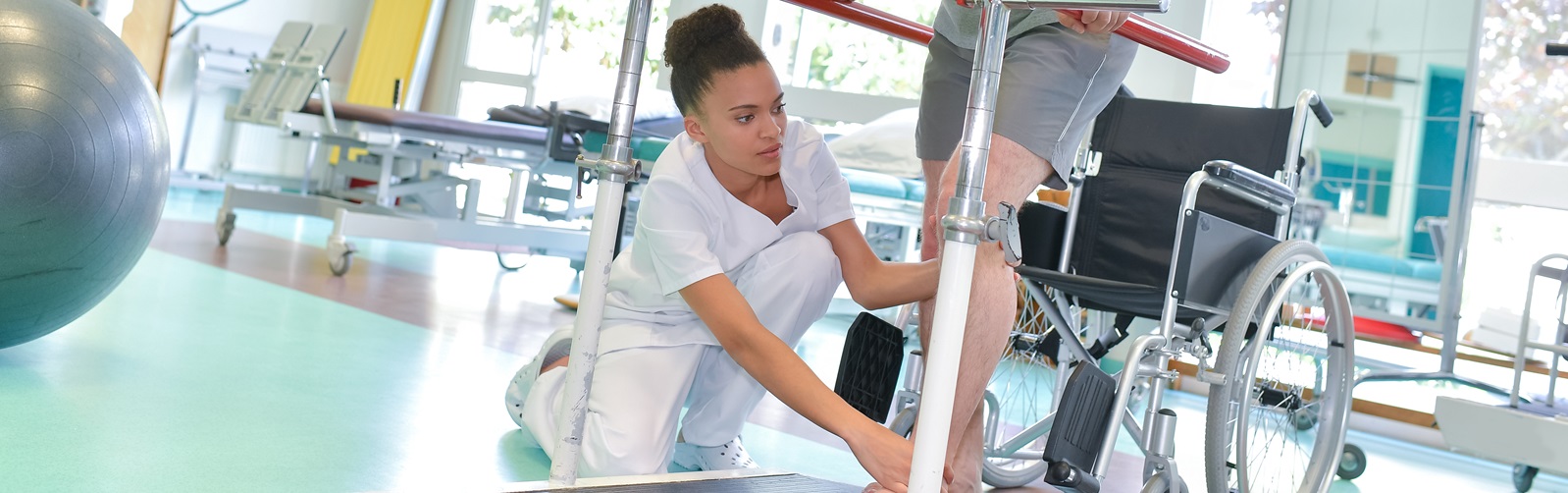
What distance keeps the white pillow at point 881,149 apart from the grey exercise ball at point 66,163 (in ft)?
9.56

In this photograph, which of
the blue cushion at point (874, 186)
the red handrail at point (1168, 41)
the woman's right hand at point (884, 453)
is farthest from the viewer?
the blue cushion at point (874, 186)

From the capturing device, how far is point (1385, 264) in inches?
190

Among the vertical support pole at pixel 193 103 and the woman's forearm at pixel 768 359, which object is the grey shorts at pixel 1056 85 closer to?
the woman's forearm at pixel 768 359

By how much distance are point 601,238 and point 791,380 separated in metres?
0.26

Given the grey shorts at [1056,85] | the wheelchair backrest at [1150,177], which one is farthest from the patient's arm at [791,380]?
the wheelchair backrest at [1150,177]

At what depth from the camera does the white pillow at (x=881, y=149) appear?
458 centimetres

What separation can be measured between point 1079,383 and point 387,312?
7.77 feet

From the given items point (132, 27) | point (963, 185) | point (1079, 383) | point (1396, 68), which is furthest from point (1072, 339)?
point (132, 27)

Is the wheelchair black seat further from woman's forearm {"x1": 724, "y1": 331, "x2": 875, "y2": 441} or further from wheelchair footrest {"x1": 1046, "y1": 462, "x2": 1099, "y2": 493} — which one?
woman's forearm {"x1": 724, "y1": 331, "x2": 875, "y2": 441}

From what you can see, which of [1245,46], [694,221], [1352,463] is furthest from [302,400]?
[1245,46]

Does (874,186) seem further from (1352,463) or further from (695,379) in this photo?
(695,379)

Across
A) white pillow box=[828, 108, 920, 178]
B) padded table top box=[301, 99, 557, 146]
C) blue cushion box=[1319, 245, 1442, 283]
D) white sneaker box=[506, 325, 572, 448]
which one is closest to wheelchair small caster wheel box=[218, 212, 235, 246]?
padded table top box=[301, 99, 557, 146]

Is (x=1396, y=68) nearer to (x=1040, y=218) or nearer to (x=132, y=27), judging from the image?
(x=1040, y=218)

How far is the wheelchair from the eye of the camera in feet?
4.97
